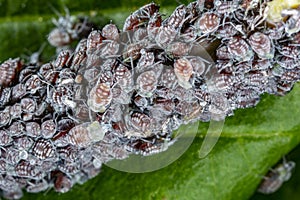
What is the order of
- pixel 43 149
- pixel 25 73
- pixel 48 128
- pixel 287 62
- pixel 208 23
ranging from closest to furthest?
1. pixel 208 23
2. pixel 287 62
3. pixel 48 128
4. pixel 43 149
5. pixel 25 73

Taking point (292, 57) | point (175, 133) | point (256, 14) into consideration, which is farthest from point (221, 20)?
point (175, 133)

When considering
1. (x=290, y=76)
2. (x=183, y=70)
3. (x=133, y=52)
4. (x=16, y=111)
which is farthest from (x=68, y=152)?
(x=290, y=76)

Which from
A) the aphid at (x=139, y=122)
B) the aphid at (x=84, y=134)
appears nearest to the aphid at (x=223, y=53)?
the aphid at (x=139, y=122)

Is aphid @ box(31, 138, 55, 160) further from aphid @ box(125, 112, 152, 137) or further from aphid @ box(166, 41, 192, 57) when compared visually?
aphid @ box(166, 41, 192, 57)

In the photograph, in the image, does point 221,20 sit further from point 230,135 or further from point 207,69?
point 230,135

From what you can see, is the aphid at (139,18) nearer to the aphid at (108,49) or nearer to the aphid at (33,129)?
the aphid at (108,49)

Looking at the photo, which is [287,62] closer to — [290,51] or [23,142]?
[290,51]

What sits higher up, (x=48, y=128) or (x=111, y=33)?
(x=111, y=33)
